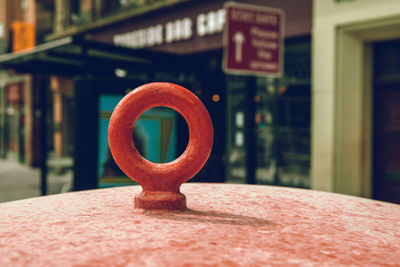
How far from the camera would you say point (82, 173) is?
13.0 ft

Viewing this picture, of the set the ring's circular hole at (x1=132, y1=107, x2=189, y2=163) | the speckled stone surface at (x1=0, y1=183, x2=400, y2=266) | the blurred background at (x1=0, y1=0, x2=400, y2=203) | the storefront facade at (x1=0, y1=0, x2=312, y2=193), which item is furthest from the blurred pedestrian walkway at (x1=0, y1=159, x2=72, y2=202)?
the speckled stone surface at (x1=0, y1=183, x2=400, y2=266)

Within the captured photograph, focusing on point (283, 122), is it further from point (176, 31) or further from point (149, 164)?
point (149, 164)

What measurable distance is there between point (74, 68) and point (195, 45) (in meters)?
2.35

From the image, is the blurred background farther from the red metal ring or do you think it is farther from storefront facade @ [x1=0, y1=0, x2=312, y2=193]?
the red metal ring

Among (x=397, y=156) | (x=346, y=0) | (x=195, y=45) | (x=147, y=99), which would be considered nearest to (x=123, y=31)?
(x=195, y=45)

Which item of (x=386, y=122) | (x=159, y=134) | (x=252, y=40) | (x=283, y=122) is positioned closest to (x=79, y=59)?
(x=159, y=134)

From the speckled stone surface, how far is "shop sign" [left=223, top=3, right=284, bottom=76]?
2143mm

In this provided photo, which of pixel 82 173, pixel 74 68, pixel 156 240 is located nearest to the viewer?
pixel 156 240

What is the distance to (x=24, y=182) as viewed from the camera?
9750 millimetres

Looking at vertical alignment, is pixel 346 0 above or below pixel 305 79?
above

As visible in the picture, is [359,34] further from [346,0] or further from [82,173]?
[82,173]

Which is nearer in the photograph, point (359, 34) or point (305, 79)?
point (359, 34)

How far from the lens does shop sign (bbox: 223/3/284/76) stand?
3.85 meters

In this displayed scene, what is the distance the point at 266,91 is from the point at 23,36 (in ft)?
30.6
